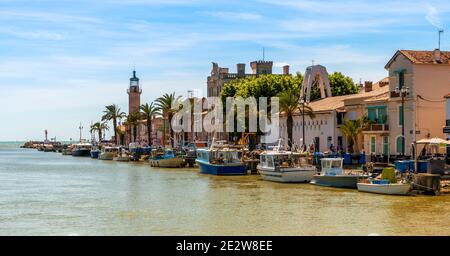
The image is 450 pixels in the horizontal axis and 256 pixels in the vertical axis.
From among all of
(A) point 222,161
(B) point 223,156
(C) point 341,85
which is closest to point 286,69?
(C) point 341,85

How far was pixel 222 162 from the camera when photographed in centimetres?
7631

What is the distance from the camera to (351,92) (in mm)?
108312

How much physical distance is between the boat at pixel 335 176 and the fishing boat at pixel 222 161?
17.6 m

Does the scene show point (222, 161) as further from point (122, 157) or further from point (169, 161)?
point (122, 157)

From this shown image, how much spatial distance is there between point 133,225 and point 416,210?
1626 cm

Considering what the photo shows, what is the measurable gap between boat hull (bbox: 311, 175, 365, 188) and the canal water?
1.46 metres

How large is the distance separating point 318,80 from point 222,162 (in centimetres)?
3226

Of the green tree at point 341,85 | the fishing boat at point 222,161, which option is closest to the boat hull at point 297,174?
the fishing boat at point 222,161

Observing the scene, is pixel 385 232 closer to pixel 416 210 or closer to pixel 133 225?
pixel 416 210

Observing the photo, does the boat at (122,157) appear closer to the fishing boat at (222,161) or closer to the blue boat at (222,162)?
the fishing boat at (222,161)

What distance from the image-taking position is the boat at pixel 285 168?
60.9 metres
